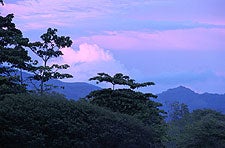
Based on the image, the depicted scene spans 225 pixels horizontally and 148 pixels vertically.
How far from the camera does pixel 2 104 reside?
1194 cm

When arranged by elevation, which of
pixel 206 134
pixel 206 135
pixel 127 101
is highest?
pixel 127 101

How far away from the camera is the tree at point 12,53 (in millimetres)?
16938

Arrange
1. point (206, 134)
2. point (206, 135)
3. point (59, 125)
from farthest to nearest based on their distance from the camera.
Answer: point (206, 135), point (206, 134), point (59, 125)

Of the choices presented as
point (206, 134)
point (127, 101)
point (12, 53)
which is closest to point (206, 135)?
point (206, 134)

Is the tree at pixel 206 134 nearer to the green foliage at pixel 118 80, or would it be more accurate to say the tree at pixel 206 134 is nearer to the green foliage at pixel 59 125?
the green foliage at pixel 118 80

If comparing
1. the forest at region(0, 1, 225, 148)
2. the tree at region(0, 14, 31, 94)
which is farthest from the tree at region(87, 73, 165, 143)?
the tree at region(0, 14, 31, 94)

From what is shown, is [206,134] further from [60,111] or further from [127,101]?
[60,111]

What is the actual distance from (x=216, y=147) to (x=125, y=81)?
1822 centimetres

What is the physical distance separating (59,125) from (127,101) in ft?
29.2

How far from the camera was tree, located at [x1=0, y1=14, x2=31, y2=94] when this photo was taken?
16.9 metres

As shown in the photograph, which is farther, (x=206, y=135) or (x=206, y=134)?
(x=206, y=135)

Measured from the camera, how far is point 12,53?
18.0 metres

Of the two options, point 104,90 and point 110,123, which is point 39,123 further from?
point 104,90

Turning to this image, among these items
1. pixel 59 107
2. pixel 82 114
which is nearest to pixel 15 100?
pixel 59 107
